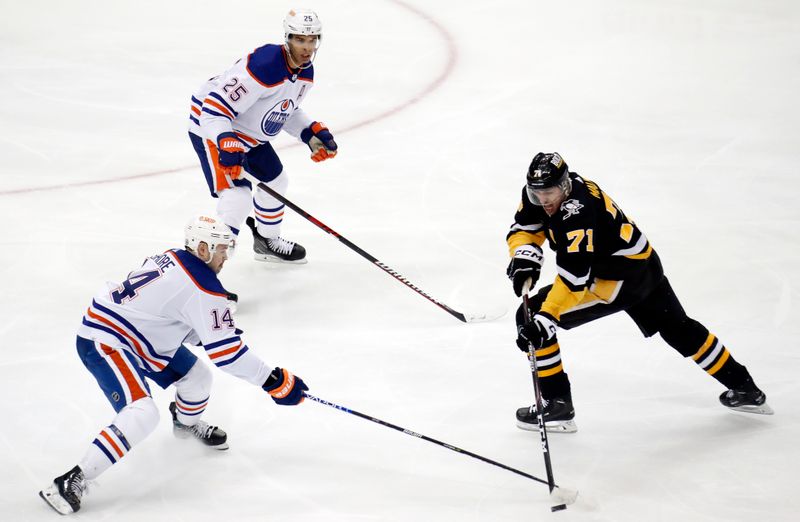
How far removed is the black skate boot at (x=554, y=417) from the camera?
345 centimetres

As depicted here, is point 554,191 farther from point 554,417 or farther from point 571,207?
point 554,417

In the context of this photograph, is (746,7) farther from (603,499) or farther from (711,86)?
(603,499)

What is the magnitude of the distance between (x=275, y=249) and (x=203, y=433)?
5.38ft

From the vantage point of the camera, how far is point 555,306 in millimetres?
3287

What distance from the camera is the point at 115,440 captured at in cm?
301

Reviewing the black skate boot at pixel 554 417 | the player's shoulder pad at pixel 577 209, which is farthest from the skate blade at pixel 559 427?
the player's shoulder pad at pixel 577 209

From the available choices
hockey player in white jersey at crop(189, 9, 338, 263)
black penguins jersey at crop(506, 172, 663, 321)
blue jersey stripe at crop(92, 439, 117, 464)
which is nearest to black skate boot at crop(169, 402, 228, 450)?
blue jersey stripe at crop(92, 439, 117, 464)

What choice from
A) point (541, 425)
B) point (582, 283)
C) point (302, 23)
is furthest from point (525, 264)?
point (302, 23)

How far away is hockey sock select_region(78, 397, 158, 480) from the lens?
2998 mm

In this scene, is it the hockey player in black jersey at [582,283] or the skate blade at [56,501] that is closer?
the skate blade at [56,501]

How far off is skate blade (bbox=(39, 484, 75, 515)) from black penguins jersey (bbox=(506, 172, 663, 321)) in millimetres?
1548

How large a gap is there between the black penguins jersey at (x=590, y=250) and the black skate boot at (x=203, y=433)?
3.68 ft

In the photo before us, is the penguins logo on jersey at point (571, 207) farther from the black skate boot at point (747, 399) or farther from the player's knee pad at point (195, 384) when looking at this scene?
the player's knee pad at point (195, 384)

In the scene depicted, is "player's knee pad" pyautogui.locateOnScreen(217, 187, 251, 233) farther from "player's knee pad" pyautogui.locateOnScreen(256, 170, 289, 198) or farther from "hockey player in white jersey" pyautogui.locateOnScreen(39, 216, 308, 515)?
"hockey player in white jersey" pyautogui.locateOnScreen(39, 216, 308, 515)
